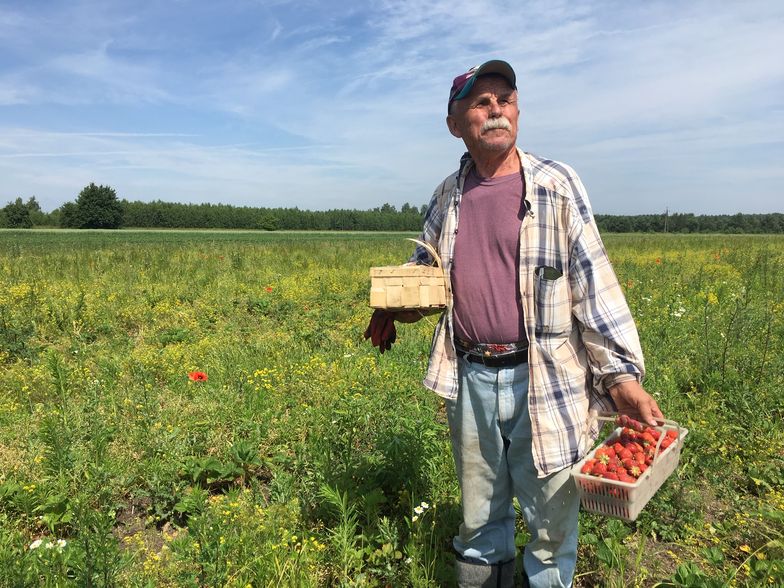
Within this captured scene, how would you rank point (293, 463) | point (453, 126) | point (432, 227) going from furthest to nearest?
1. point (293, 463)
2. point (432, 227)
3. point (453, 126)

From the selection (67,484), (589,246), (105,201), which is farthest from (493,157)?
(105,201)

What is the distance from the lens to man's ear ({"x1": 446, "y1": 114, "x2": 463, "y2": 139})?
227cm

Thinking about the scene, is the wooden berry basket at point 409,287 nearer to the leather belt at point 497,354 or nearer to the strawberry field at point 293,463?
the leather belt at point 497,354

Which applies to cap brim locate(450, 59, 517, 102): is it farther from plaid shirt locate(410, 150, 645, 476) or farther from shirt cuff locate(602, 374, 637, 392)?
shirt cuff locate(602, 374, 637, 392)

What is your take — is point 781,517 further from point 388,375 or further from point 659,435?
point 388,375

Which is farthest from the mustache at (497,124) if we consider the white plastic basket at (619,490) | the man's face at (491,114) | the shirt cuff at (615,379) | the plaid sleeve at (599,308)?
the white plastic basket at (619,490)

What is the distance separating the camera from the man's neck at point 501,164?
2.17 metres

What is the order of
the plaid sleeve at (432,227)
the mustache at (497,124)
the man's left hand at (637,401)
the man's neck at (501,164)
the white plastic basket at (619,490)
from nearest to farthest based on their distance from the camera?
the white plastic basket at (619,490) < the man's left hand at (637,401) < the mustache at (497,124) < the man's neck at (501,164) < the plaid sleeve at (432,227)

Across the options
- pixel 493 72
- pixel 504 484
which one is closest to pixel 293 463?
pixel 504 484

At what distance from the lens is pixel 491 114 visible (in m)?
2.10

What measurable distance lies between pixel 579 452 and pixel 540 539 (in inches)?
15.7

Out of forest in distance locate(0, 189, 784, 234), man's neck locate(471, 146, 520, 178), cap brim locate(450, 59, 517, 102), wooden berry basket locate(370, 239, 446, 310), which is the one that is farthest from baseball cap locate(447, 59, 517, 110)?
forest in distance locate(0, 189, 784, 234)

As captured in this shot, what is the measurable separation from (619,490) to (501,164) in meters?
1.34

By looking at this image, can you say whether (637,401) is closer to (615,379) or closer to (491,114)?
(615,379)
